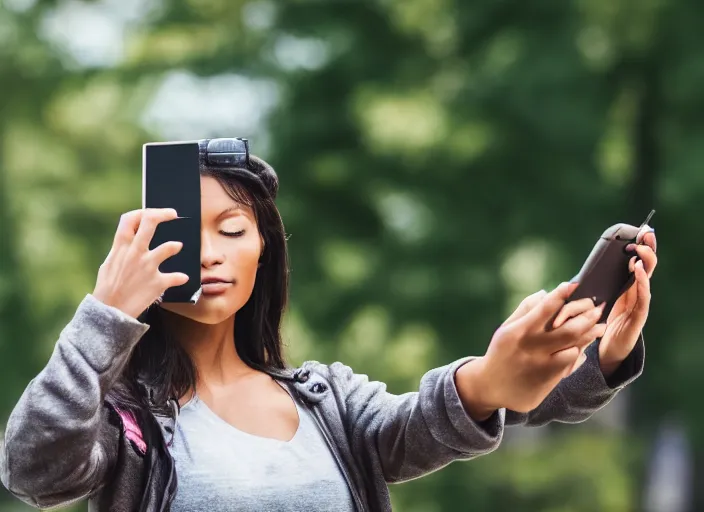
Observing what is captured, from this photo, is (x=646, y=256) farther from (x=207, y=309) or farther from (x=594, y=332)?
(x=207, y=309)

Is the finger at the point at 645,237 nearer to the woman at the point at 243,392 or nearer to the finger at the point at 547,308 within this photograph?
the woman at the point at 243,392

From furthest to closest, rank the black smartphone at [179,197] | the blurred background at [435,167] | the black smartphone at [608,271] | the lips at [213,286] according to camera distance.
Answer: the blurred background at [435,167], the lips at [213,286], the black smartphone at [179,197], the black smartphone at [608,271]

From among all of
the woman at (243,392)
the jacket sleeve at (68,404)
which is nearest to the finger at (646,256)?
the woman at (243,392)

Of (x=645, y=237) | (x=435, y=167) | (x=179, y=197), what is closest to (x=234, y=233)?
(x=179, y=197)

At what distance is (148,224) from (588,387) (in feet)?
2.57

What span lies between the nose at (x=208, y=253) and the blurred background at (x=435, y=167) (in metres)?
5.46

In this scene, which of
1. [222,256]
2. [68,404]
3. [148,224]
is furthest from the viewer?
[222,256]

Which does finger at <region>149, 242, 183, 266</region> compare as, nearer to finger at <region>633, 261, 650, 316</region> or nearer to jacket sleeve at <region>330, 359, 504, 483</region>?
jacket sleeve at <region>330, 359, 504, 483</region>

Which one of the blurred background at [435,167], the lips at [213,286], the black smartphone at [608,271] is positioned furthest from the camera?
the blurred background at [435,167]

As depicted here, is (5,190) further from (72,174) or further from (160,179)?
(160,179)

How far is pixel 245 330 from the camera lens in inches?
89.1

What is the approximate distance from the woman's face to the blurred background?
5404 millimetres

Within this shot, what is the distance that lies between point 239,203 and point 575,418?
68cm

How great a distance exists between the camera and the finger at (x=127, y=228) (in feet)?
6.14
